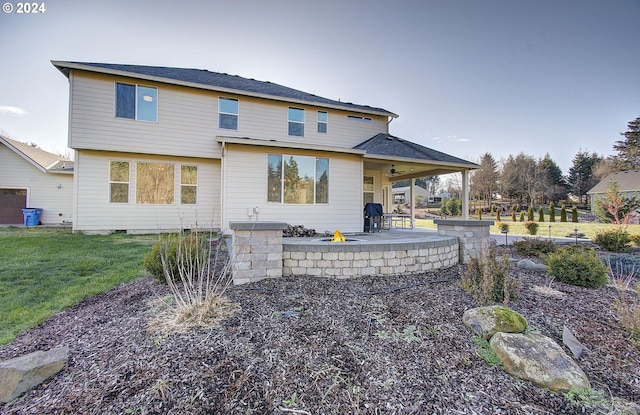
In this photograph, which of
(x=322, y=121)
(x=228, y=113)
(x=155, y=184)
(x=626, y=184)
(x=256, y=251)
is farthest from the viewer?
(x=626, y=184)

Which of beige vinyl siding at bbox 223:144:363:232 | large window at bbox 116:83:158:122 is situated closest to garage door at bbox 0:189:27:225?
large window at bbox 116:83:158:122

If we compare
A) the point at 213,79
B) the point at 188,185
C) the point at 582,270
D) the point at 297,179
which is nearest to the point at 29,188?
the point at 188,185

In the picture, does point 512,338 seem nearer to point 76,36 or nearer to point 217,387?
point 217,387

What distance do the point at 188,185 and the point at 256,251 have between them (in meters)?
Result: 7.70

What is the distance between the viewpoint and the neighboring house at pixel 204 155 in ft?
26.8

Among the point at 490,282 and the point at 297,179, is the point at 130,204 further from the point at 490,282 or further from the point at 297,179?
the point at 490,282

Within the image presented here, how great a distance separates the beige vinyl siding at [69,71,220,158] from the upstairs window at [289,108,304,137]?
302 centimetres

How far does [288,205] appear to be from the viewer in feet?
27.3

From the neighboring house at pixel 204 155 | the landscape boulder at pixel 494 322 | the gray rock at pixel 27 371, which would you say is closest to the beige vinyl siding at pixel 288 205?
the neighboring house at pixel 204 155

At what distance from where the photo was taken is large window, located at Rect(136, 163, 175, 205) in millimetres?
9695

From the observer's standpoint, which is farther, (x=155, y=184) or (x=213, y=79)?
(x=213, y=79)

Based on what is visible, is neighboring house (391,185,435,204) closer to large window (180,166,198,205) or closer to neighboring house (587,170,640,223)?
neighboring house (587,170,640,223)

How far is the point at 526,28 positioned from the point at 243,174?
1049 cm

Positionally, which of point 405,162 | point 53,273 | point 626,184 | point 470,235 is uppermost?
point 626,184
